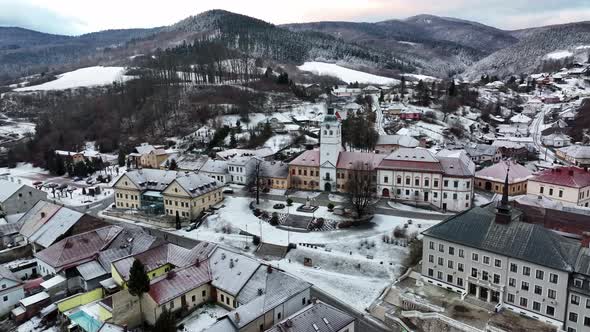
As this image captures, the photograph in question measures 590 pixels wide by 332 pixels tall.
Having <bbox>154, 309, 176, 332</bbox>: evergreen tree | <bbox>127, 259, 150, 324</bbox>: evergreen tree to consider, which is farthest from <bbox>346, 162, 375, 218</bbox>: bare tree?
<bbox>127, 259, 150, 324</bbox>: evergreen tree

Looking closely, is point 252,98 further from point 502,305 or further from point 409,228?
point 502,305

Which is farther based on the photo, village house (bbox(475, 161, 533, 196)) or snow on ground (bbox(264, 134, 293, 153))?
snow on ground (bbox(264, 134, 293, 153))

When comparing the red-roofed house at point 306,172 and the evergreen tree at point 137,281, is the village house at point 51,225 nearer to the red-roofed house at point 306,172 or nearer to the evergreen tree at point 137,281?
the evergreen tree at point 137,281

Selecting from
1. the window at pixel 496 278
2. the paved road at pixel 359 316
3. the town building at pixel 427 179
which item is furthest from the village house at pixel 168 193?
the window at pixel 496 278

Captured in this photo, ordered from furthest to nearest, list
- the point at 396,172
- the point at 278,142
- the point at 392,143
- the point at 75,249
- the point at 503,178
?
the point at 278,142, the point at 392,143, the point at 503,178, the point at 396,172, the point at 75,249

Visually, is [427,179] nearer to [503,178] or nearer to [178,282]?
[503,178]

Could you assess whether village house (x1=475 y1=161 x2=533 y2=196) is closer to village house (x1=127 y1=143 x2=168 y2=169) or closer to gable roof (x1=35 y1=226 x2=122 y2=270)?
gable roof (x1=35 y1=226 x2=122 y2=270)

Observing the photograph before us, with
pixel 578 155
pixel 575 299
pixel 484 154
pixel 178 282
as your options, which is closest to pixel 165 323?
pixel 178 282

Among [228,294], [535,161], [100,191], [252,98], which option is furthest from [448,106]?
[228,294]
